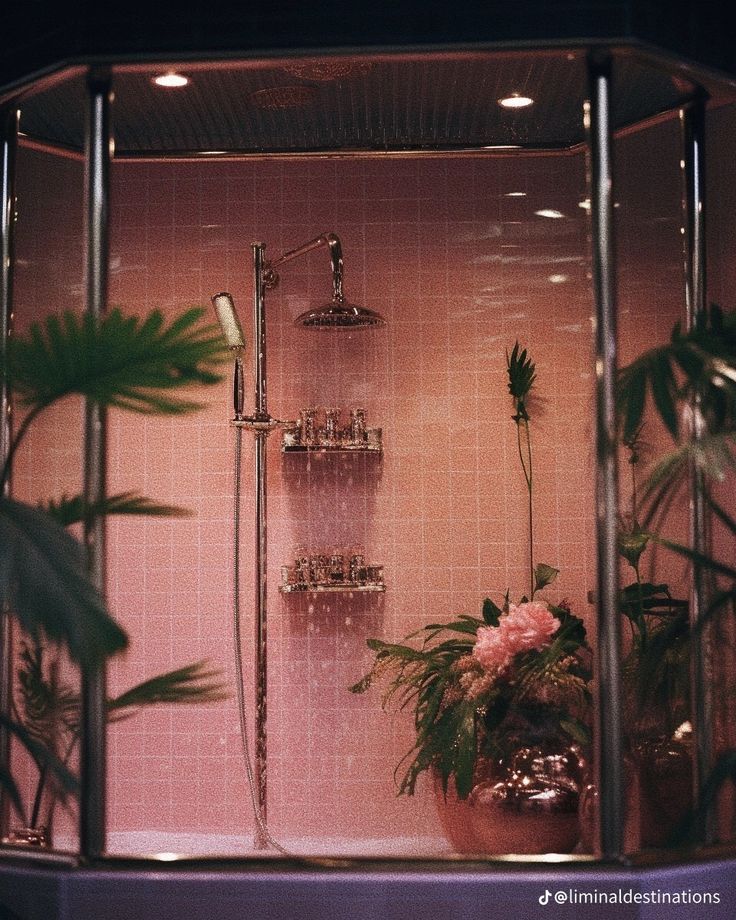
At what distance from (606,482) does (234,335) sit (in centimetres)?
131

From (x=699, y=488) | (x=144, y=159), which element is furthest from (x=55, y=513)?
(x=144, y=159)

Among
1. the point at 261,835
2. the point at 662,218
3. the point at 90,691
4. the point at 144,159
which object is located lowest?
the point at 261,835

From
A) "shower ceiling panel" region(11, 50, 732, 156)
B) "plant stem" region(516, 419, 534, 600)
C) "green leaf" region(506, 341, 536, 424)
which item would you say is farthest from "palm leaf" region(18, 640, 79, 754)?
"green leaf" region(506, 341, 536, 424)

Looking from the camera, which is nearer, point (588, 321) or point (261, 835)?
point (588, 321)

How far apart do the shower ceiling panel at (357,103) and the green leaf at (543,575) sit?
1268 mm

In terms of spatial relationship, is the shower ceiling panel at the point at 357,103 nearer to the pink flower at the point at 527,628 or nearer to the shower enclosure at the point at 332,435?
the shower enclosure at the point at 332,435

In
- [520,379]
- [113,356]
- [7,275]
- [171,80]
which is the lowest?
[113,356]

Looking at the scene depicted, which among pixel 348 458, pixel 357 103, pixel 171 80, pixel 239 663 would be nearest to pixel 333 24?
pixel 171 80

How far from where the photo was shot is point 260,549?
3.61 meters

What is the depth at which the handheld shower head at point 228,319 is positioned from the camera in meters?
3.47

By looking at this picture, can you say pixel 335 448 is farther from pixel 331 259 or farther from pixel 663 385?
pixel 663 385

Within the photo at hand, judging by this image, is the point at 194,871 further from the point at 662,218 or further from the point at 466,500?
the point at 662,218

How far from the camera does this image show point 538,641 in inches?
Result: 123

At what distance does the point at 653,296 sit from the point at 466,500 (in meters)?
1.05
